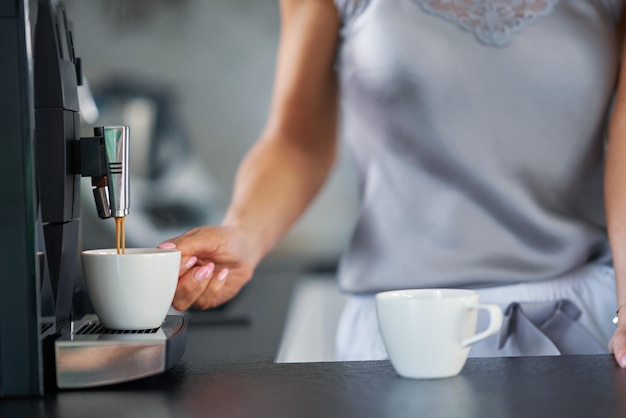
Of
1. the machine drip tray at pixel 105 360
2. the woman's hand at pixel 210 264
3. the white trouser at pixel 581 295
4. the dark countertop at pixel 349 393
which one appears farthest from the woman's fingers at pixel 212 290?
the white trouser at pixel 581 295

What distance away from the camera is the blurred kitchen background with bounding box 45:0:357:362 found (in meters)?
3.45

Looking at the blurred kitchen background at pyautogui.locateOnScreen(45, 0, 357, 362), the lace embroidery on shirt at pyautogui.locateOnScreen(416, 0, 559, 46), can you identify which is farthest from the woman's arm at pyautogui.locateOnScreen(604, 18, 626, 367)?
the blurred kitchen background at pyautogui.locateOnScreen(45, 0, 357, 362)

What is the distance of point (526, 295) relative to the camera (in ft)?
4.43

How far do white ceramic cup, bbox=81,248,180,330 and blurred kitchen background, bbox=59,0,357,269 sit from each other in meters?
2.58

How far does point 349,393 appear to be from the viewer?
72 centimetres

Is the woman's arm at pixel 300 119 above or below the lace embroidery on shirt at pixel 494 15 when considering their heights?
below

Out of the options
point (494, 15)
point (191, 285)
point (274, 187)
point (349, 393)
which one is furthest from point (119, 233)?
point (494, 15)

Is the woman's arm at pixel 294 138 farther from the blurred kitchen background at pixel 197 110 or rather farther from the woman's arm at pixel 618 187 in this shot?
the blurred kitchen background at pixel 197 110

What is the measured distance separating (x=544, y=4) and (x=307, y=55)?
0.39 m

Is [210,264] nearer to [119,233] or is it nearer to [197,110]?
[119,233]

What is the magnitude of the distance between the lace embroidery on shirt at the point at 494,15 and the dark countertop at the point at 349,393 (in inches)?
27.1

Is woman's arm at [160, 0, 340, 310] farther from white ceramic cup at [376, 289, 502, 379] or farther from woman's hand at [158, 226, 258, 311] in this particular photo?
white ceramic cup at [376, 289, 502, 379]

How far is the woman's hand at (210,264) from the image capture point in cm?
100

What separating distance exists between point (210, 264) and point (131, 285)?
0.68 ft
